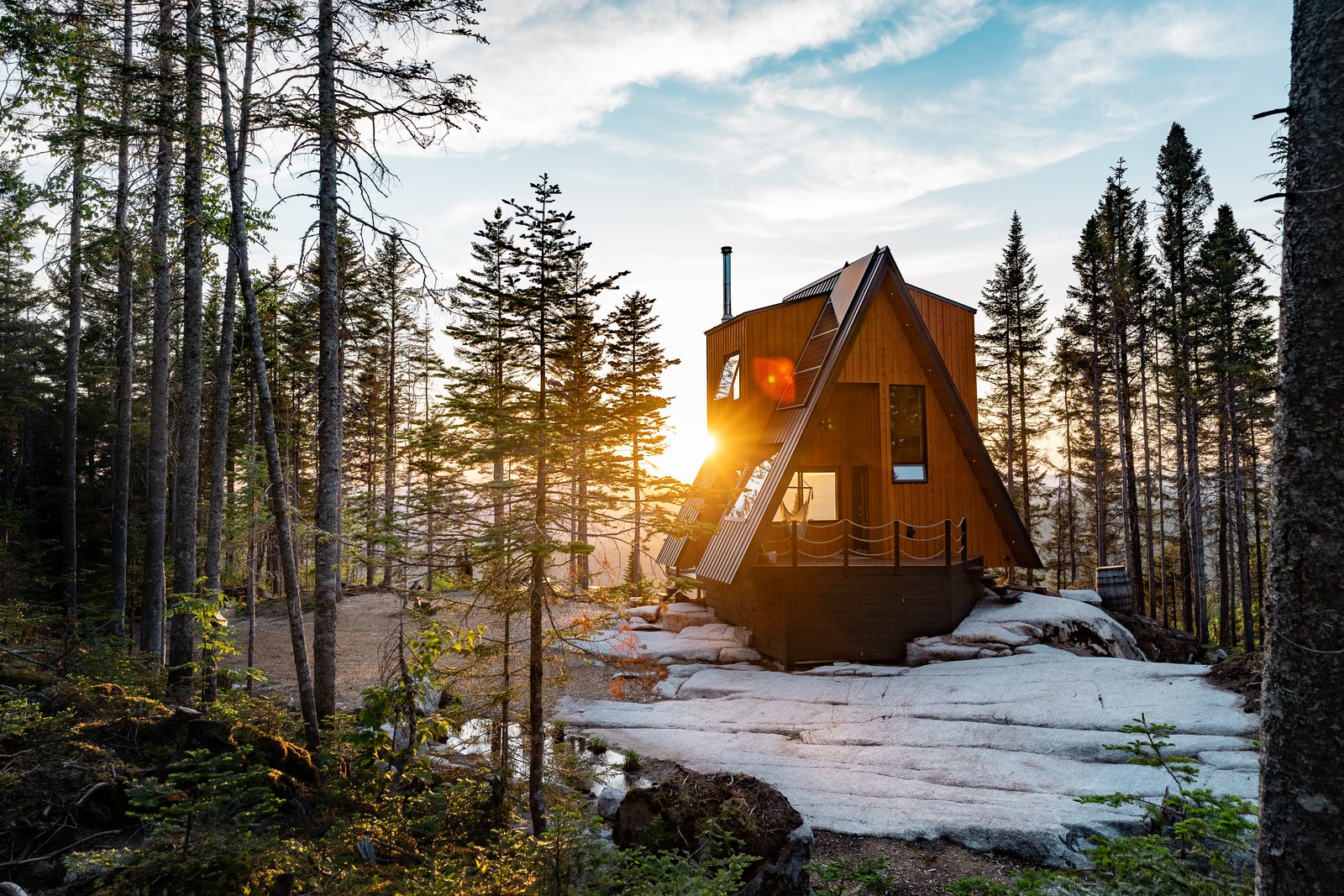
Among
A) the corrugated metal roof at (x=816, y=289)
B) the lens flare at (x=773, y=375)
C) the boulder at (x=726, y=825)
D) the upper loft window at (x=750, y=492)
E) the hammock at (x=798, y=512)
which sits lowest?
the boulder at (x=726, y=825)

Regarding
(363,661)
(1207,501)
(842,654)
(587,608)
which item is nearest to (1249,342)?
(1207,501)

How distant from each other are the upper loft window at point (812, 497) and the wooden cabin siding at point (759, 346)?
138 cm

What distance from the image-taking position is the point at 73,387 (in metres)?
16.3

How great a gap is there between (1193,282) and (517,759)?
22.3 metres

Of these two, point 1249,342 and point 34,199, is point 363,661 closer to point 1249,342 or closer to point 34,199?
point 34,199

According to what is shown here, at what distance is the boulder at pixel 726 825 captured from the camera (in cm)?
493

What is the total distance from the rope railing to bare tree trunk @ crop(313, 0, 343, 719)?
7534 mm

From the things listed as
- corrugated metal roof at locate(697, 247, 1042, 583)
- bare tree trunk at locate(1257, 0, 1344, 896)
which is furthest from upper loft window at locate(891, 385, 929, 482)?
bare tree trunk at locate(1257, 0, 1344, 896)

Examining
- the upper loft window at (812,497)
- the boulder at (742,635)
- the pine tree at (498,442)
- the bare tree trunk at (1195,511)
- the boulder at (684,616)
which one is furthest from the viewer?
the bare tree trunk at (1195,511)

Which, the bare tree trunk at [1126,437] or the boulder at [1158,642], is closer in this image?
the boulder at [1158,642]

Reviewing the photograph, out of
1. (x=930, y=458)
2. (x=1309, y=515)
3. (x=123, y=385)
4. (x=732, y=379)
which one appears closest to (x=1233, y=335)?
(x=930, y=458)

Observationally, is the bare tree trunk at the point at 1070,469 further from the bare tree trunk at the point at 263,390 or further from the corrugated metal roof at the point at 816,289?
the bare tree trunk at the point at 263,390

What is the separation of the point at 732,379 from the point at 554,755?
35.8 feet

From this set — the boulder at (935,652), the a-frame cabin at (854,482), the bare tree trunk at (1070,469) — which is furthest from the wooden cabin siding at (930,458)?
the bare tree trunk at (1070,469)
